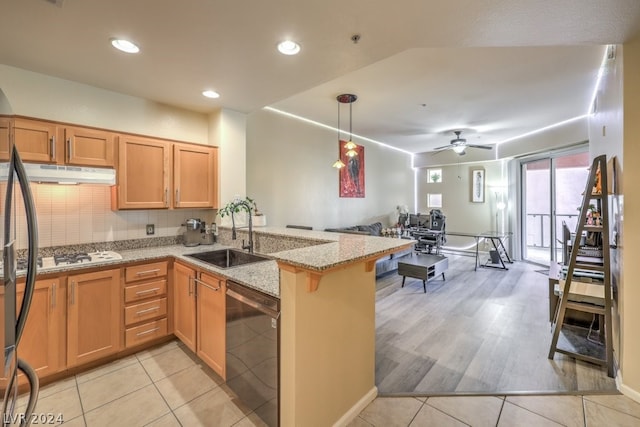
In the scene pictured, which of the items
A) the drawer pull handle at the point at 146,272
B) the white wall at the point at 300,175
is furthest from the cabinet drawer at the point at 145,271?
the white wall at the point at 300,175

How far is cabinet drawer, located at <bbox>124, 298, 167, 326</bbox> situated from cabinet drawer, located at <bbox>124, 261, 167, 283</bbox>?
24 centimetres

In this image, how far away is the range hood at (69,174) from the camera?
2086mm

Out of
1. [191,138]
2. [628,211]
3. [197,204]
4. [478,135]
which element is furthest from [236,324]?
[478,135]

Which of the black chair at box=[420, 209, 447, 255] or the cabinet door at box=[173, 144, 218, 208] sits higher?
the cabinet door at box=[173, 144, 218, 208]

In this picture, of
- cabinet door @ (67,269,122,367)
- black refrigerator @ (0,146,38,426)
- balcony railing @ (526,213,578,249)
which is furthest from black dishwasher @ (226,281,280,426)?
balcony railing @ (526,213,578,249)

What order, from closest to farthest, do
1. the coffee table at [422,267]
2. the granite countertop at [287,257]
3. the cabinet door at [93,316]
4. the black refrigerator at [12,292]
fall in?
the black refrigerator at [12,292] < the granite countertop at [287,257] < the cabinet door at [93,316] < the coffee table at [422,267]

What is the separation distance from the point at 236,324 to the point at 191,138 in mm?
2485

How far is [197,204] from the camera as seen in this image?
3160 millimetres

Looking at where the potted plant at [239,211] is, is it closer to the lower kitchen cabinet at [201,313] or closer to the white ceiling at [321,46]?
the lower kitchen cabinet at [201,313]

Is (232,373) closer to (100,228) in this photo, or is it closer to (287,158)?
(100,228)

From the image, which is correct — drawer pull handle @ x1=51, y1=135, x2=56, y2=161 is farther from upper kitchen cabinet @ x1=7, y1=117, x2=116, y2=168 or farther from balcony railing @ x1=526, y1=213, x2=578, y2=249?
balcony railing @ x1=526, y1=213, x2=578, y2=249

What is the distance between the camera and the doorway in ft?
16.7

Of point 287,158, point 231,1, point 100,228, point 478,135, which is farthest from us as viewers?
point 478,135

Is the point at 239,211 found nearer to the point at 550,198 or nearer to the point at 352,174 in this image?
the point at 352,174
